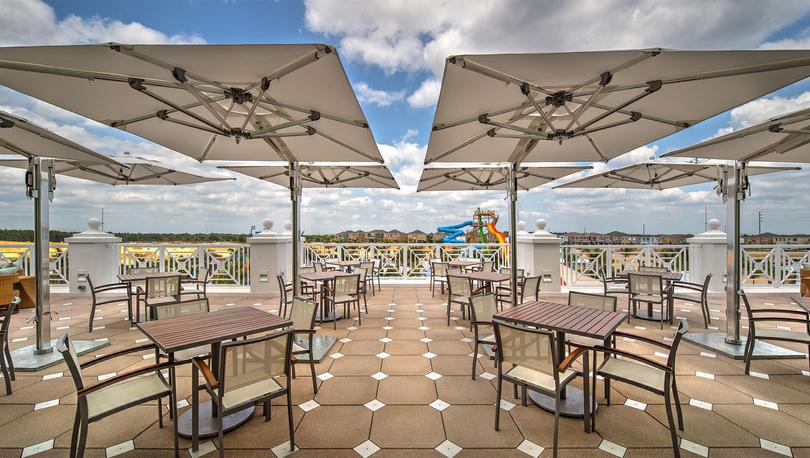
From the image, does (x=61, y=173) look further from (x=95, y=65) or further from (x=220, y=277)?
(x=95, y=65)

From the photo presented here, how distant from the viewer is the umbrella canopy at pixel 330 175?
494cm

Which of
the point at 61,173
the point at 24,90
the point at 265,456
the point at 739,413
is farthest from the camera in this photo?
the point at 61,173

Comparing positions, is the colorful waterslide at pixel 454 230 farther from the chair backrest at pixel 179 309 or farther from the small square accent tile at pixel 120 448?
the small square accent tile at pixel 120 448

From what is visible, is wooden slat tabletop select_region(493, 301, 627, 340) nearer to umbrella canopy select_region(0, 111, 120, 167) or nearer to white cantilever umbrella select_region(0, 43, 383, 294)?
white cantilever umbrella select_region(0, 43, 383, 294)

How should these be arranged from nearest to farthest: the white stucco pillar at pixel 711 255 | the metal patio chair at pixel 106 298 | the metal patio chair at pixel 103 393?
the metal patio chair at pixel 103 393 < the metal patio chair at pixel 106 298 < the white stucco pillar at pixel 711 255

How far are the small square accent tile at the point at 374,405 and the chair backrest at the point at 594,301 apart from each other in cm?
221

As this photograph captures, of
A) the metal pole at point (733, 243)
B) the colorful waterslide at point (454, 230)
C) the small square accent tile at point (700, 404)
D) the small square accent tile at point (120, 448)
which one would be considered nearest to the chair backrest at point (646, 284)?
the metal pole at point (733, 243)

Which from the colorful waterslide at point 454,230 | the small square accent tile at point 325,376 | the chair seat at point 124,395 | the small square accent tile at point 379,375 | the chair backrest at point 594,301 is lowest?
the small square accent tile at point 325,376

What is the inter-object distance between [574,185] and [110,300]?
8148 mm

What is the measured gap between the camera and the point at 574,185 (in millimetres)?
6008

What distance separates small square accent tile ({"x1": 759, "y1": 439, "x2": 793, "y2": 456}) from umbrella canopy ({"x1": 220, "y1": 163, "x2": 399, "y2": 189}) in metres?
4.71

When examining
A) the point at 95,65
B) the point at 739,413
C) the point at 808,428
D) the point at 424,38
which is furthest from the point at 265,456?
the point at 424,38

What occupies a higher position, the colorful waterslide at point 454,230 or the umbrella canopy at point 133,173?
the umbrella canopy at point 133,173

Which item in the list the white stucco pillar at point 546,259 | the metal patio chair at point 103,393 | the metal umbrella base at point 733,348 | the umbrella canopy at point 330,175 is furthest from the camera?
the white stucco pillar at point 546,259
